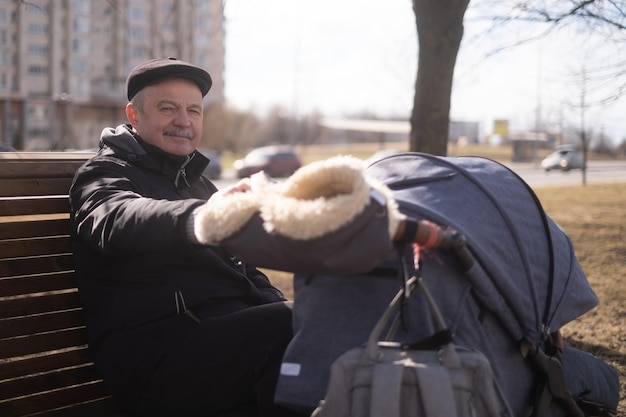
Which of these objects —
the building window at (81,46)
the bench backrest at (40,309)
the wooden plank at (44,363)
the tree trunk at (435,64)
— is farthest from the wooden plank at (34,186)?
the building window at (81,46)

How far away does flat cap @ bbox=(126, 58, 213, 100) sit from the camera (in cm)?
326

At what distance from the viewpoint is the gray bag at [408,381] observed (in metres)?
2.07

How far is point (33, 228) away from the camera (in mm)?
3268

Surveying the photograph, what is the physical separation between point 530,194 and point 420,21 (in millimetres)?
4096

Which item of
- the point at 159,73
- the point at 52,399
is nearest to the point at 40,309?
the point at 52,399

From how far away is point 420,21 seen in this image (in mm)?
6688

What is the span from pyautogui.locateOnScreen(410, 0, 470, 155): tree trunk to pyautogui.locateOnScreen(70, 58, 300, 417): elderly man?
12.3ft

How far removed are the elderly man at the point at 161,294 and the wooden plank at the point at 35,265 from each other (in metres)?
0.24

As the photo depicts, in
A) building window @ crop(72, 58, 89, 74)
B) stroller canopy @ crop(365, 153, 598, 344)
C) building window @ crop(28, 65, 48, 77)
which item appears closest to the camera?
stroller canopy @ crop(365, 153, 598, 344)

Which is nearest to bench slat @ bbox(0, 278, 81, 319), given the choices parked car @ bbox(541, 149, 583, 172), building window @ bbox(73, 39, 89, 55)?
parked car @ bbox(541, 149, 583, 172)

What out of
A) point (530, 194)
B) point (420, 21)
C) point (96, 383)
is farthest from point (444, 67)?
point (96, 383)

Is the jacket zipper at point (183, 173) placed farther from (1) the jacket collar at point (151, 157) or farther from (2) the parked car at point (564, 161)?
(2) the parked car at point (564, 161)

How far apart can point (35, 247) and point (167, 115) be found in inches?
30.7

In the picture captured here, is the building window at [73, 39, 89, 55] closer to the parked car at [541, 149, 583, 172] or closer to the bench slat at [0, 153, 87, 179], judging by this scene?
the parked car at [541, 149, 583, 172]
